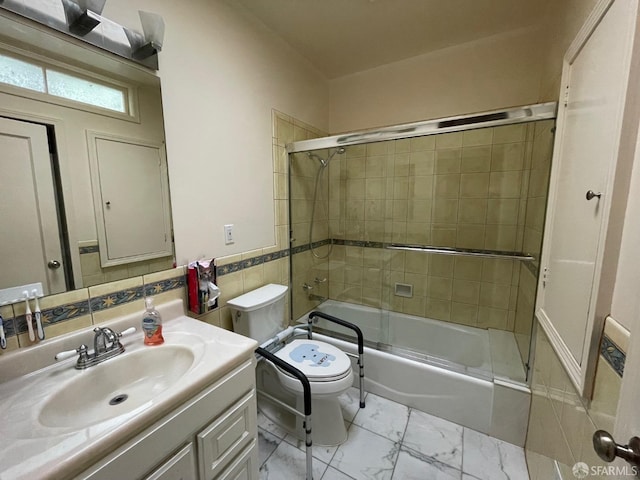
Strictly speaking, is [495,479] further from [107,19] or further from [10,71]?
[107,19]

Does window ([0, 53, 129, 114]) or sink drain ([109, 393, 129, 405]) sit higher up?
window ([0, 53, 129, 114])

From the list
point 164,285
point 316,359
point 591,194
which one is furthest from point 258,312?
point 591,194

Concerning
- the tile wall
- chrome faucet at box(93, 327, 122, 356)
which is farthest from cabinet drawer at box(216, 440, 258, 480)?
the tile wall

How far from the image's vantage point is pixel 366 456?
1.44m

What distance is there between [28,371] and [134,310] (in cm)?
35

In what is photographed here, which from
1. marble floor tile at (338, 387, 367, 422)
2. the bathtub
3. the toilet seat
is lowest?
marble floor tile at (338, 387, 367, 422)

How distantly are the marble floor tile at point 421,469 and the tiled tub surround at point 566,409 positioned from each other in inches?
15.0

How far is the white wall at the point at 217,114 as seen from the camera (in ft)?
4.22

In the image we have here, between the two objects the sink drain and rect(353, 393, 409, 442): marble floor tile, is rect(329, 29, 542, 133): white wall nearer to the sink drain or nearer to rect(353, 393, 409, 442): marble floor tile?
rect(353, 393, 409, 442): marble floor tile

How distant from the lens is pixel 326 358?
61.8 inches

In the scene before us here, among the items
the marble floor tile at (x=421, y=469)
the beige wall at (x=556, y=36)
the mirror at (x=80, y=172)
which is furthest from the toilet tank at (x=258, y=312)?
the beige wall at (x=556, y=36)

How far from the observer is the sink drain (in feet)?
2.99

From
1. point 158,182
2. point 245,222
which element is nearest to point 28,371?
point 158,182

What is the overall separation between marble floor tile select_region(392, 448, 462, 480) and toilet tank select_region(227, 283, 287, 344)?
1.00 metres
